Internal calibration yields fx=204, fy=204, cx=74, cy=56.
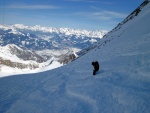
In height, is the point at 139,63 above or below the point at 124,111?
above

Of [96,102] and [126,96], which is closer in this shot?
[126,96]

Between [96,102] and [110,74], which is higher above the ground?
[110,74]

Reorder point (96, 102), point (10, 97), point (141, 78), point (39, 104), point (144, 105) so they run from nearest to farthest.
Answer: point (144, 105), point (96, 102), point (141, 78), point (39, 104), point (10, 97)

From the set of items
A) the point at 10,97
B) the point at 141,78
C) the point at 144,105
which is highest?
the point at 141,78

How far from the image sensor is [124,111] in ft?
29.8

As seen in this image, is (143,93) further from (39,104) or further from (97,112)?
(39,104)

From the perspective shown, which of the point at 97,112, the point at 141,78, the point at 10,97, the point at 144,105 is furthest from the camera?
the point at 10,97

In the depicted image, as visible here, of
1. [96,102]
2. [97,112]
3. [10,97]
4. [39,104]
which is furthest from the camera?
[10,97]

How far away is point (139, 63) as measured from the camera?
13984 mm

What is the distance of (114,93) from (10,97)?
1025 cm

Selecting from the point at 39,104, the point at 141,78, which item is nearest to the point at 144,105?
the point at 141,78

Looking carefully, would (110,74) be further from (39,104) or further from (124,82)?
(39,104)

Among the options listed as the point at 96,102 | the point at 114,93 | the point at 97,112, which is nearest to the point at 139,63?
the point at 114,93

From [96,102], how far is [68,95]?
10.5 feet
